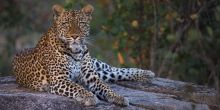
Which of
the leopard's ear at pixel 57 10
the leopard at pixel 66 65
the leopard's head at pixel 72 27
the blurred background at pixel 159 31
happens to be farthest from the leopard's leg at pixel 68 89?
the blurred background at pixel 159 31

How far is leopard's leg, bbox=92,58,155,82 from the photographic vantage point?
13.4 metres

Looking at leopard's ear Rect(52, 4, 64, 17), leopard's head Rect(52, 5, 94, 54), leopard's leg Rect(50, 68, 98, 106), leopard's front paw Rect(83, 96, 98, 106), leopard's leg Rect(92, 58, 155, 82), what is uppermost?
leopard's ear Rect(52, 4, 64, 17)

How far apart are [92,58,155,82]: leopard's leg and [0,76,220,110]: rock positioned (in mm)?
108

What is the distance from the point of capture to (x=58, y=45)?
12297 millimetres

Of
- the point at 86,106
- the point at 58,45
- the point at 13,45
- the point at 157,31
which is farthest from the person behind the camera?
the point at 13,45

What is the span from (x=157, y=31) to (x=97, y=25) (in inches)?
54.5

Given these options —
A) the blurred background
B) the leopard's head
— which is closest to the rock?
the leopard's head

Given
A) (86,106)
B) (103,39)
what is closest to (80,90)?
(86,106)

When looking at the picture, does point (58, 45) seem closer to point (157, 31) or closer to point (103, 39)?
point (157, 31)

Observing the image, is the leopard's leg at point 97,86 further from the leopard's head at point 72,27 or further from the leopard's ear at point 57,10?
the leopard's ear at point 57,10

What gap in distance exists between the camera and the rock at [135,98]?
11.4 metres

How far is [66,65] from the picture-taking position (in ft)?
40.1

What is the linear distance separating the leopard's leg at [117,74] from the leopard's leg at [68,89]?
4.36 feet

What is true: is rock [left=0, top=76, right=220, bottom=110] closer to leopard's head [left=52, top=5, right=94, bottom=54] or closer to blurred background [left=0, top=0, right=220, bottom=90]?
leopard's head [left=52, top=5, right=94, bottom=54]
